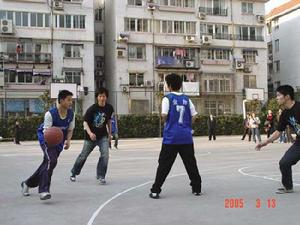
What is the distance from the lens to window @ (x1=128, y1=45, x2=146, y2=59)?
54.1 m

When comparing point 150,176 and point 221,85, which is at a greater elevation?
point 221,85

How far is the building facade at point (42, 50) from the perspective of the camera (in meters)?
49.8

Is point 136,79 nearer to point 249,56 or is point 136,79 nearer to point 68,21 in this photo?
point 68,21

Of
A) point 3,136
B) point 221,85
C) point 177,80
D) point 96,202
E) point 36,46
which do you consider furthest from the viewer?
point 221,85

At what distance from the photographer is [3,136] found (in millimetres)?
42125

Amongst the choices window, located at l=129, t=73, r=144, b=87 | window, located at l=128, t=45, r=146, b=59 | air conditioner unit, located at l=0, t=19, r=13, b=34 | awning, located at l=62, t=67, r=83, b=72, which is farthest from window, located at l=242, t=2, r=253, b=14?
air conditioner unit, located at l=0, t=19, r=13, b=34

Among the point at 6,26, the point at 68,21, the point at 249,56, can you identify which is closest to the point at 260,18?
the point at 249,56

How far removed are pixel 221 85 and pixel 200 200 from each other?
5003 cm

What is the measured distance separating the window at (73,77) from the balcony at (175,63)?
840 cm

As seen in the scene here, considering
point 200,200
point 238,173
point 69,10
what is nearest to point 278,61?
point 69,10

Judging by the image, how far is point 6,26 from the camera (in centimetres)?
4894

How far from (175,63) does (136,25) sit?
18.7 ft

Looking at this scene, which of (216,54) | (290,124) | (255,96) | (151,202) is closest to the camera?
(151,202)

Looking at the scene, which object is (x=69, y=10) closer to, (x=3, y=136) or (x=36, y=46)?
(x=36, y=46)
